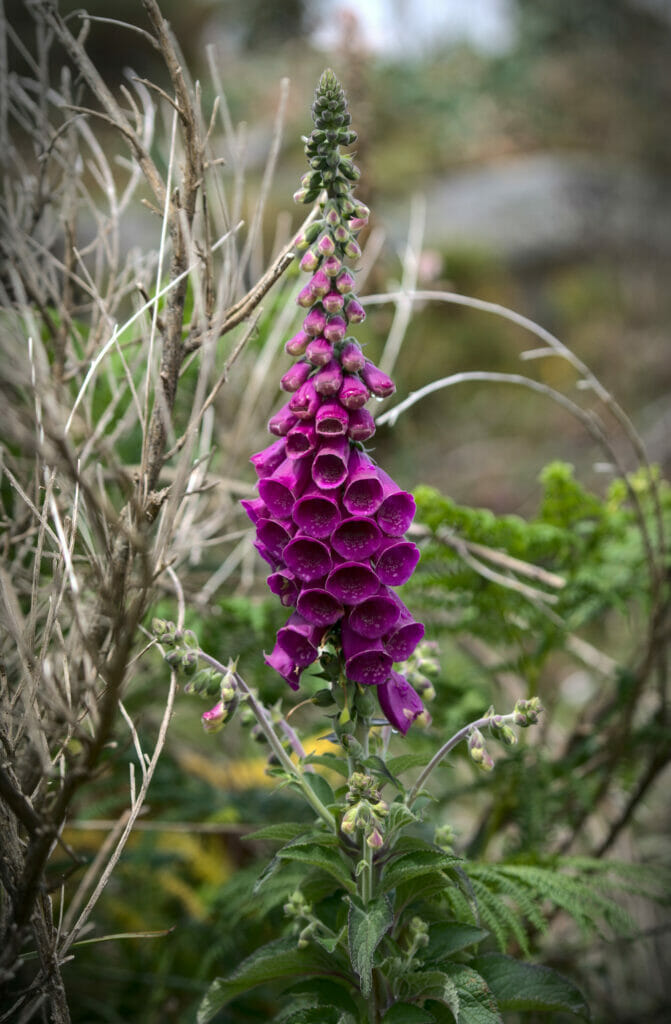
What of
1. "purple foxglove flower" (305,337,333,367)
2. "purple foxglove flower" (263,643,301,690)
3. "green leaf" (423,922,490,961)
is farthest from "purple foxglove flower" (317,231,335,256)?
"green leaf" (423,922,490,961)

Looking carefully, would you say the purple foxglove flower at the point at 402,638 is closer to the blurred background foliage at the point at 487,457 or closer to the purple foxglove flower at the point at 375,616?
the purple foxglove flower at the point at 375,616

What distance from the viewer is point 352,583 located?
1170 millimetres

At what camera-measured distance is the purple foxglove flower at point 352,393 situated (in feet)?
3.90

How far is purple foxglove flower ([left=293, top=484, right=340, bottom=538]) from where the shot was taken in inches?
45.9

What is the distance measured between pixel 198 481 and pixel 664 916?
1923 mm

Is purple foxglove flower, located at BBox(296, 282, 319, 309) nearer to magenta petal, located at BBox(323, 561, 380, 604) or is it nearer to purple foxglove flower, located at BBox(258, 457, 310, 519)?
purple foxglove flower, located at BBox(258, 457, 310, 519)

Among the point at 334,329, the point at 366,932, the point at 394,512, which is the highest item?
the point at 334,329

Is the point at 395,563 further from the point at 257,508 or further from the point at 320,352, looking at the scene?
the point at 320,352

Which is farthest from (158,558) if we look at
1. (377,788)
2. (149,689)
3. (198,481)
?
(149,689)

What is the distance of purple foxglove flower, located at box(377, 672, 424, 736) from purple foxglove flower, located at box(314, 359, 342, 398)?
416mm

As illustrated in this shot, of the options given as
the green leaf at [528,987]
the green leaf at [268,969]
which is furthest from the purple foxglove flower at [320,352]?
the green leaf at [528,987]

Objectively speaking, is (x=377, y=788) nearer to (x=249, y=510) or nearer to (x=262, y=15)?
(x=249, y=510)

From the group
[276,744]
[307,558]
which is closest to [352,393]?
[307,558]

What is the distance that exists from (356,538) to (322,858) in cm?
47
